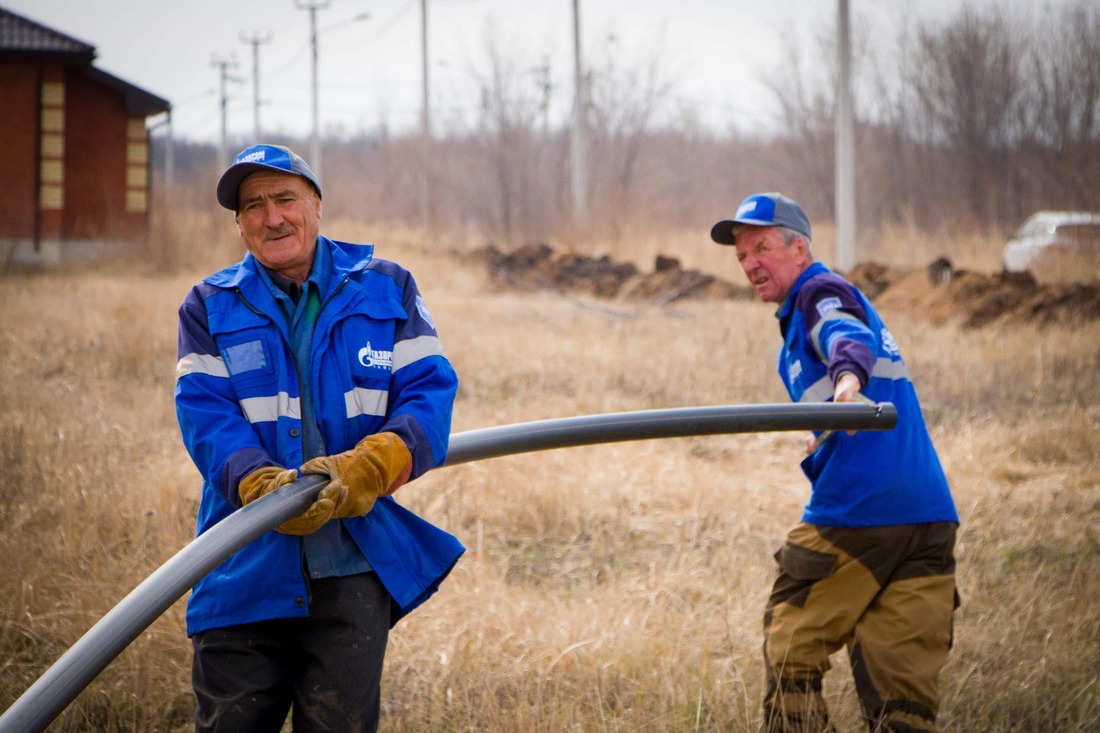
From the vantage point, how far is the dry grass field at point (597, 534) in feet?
12.3

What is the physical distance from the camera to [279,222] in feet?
8.18

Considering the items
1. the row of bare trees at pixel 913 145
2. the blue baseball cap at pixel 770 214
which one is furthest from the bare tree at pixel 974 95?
the blue baseball cap at pixel 770 214

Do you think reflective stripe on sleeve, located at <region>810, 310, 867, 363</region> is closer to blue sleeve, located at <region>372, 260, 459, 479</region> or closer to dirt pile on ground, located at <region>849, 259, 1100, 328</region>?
blue sleeve, located at <region>372, 260, 459, 479</region>

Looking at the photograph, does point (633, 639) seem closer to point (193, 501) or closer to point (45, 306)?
point (193, 501)

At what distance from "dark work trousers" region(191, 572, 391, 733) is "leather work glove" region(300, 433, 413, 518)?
10.7 inches

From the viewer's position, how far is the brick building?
20.2m

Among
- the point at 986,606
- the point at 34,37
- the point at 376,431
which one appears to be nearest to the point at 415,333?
the point at 376,431

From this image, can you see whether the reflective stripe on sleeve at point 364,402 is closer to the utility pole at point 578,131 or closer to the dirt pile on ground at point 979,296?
the dirt pile on ground at point 979,296

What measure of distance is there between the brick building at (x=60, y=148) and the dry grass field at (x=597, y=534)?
10715 millimetres

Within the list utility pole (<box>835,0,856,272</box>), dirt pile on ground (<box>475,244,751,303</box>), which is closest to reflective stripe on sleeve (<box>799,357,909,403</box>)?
dirt pile on ground (<box>475,244,751,303</box>)

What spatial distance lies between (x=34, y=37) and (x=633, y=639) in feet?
66.6

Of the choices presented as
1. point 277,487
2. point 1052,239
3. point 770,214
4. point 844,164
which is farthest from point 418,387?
point 1052,239

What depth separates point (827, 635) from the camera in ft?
10.6

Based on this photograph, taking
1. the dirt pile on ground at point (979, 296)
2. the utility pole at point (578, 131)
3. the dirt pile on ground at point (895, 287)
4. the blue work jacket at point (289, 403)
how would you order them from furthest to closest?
the utility pole at point (578, 131) < the dirt pile on ground at point (895, 287) < the dirt pile on ground at point (979, 296) < the blue work jacket at point (289, 403)
